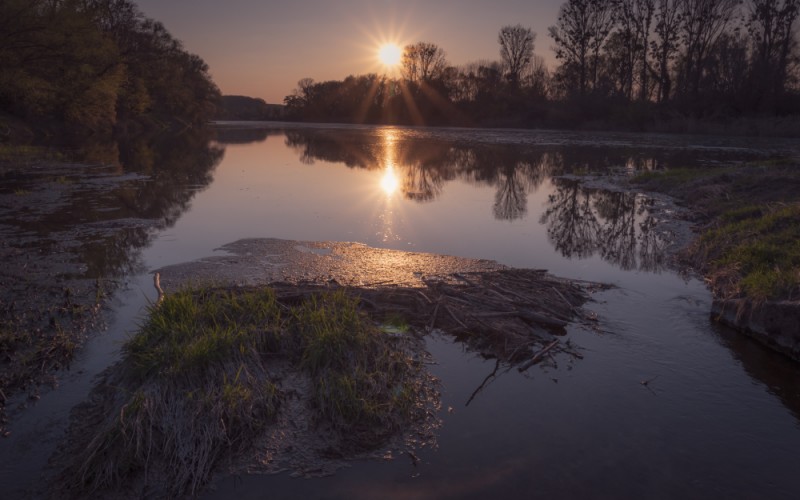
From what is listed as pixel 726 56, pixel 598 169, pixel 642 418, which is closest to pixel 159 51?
pixel 598 169

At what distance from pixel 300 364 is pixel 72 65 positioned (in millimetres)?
37043

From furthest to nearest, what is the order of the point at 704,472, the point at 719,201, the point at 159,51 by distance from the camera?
the point at 159,51, the point at 719,201, the point at 704,472

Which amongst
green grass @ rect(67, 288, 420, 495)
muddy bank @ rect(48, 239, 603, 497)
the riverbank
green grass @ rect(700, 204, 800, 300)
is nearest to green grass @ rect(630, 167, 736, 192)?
the riverbank

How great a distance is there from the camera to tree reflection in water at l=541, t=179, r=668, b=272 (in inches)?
418

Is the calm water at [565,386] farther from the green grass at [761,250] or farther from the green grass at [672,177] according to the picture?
the green grass at [672,177]

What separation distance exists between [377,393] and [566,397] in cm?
193

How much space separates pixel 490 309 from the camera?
22.6ft

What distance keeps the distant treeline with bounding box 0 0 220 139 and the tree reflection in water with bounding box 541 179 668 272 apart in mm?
30050

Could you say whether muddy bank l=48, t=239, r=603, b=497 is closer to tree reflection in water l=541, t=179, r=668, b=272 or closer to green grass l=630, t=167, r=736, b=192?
tree reflection in water l=541, t=179, r=668, b=272

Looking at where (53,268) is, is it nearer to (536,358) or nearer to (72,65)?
(536,358)

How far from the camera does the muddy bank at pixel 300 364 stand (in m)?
4.04

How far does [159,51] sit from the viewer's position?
207 feet

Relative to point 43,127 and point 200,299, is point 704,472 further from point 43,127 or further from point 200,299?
point 43,127

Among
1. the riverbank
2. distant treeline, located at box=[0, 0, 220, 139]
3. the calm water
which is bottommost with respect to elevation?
the calm water
